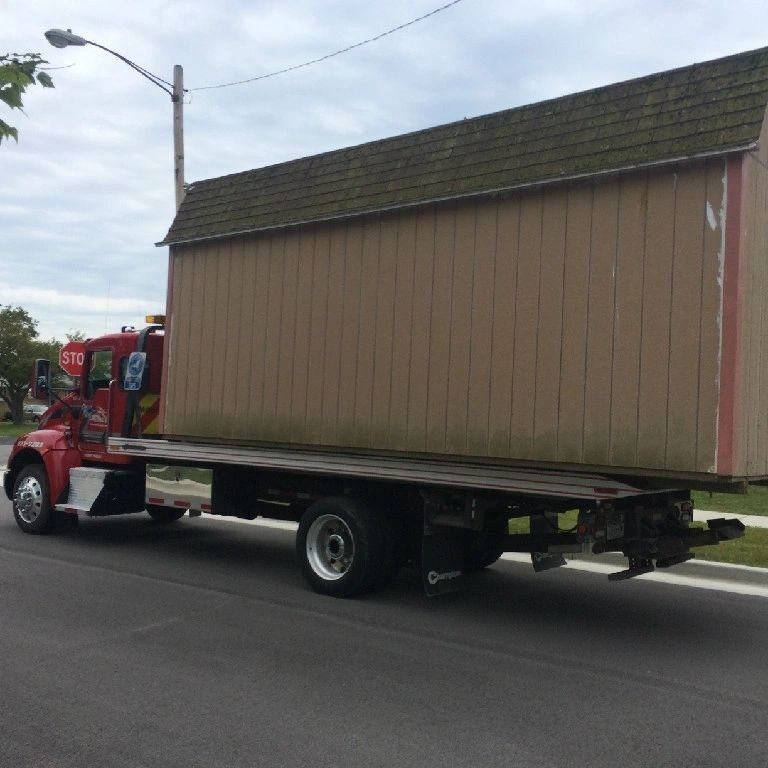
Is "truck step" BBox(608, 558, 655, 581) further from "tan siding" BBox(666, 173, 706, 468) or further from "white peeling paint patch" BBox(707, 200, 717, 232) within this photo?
"white peeling paint patch" BBox(707, 200, 717, 232)

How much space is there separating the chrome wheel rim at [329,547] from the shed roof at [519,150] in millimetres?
2808

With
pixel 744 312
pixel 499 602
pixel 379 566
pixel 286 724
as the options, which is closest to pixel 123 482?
pixel 379 566

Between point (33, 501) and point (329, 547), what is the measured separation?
4.79 meters

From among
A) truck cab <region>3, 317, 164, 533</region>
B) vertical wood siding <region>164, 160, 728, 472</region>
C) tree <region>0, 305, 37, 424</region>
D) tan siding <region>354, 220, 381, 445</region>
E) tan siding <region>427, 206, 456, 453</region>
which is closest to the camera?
vertical wood siding <region>164, 160, 728, 472</region>

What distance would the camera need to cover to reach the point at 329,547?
802 cm

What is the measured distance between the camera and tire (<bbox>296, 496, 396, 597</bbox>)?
298 inches

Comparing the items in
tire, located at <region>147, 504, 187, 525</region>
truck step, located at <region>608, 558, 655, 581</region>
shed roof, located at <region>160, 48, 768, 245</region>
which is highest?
shed roof, located at <region>160, 48, 768, 245</region>

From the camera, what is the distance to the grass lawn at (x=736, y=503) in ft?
41.9

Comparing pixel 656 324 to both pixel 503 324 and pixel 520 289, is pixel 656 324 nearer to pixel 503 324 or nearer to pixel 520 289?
pixel 520 289

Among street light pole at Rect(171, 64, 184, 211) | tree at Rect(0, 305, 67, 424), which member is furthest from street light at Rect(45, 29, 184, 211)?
tree at Rect(0, 305, 67, 424)

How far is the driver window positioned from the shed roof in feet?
7.27

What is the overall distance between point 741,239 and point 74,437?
8.17 metres

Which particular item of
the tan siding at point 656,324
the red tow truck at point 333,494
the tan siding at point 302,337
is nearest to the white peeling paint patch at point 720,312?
the tan siding at point 656,324

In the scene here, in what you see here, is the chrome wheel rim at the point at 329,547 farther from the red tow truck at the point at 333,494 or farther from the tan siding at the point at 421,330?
the tan siding at the point at 421,330
